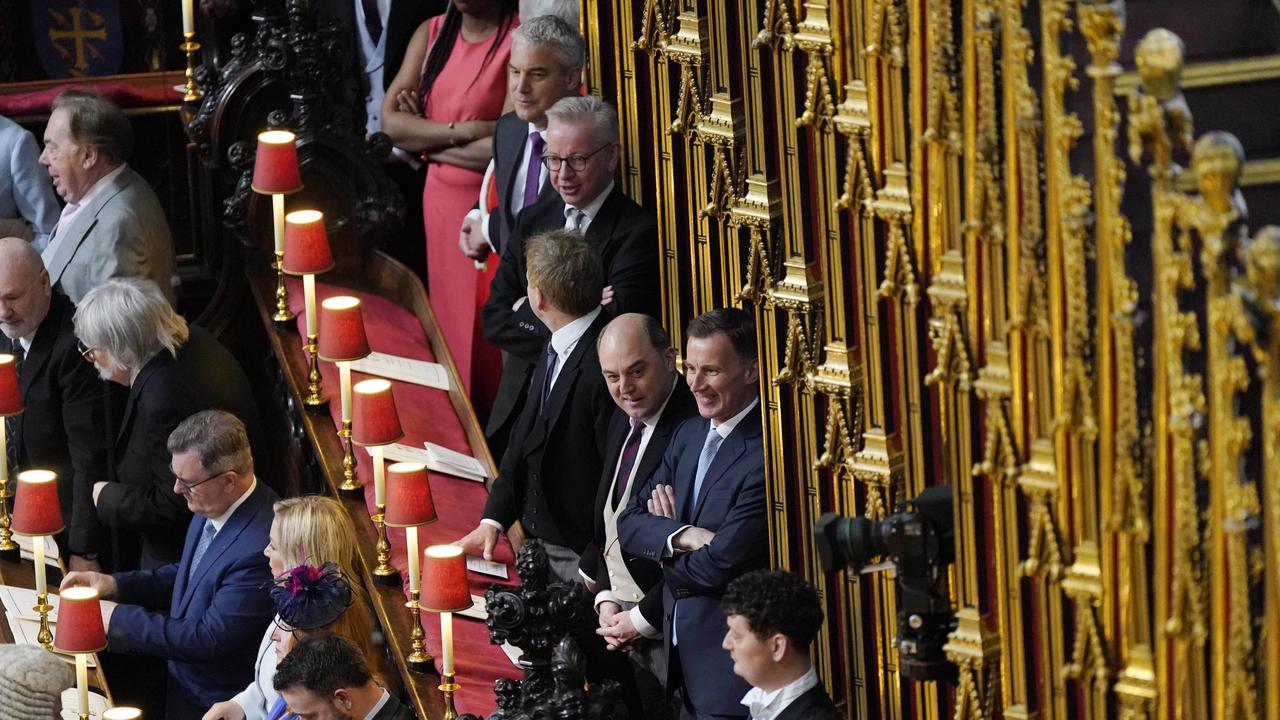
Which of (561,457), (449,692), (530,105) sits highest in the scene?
(530,105)

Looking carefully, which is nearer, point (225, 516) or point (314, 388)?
point (225, 516)

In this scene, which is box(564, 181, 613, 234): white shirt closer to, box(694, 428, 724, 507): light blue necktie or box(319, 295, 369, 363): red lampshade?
box(319, 295, 369, 363): red lampshade

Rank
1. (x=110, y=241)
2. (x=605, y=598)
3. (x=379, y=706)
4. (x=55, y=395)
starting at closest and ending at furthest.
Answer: (x=379, y=706) → (x=605, y=598) → (x=55, y=395) → (x=110, y=241)

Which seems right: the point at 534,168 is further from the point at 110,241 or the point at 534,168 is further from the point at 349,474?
the point at 110,241

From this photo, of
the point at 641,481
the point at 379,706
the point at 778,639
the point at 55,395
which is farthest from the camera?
the point at 55,395

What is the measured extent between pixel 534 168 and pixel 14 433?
73.3 inches

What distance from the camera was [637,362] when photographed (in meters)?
5.47

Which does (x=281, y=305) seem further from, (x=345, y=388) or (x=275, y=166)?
(x=345, y=388)

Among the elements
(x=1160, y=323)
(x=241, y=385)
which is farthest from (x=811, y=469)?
(x=241, y=385)

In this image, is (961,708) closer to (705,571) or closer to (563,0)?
(705,571)

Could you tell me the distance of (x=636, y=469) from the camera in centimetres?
559

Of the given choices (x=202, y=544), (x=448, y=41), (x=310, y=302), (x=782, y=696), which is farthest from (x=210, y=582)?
(x=448, y=41)

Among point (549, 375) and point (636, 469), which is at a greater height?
point (549, 375)

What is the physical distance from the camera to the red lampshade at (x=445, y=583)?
5605 millimetres
